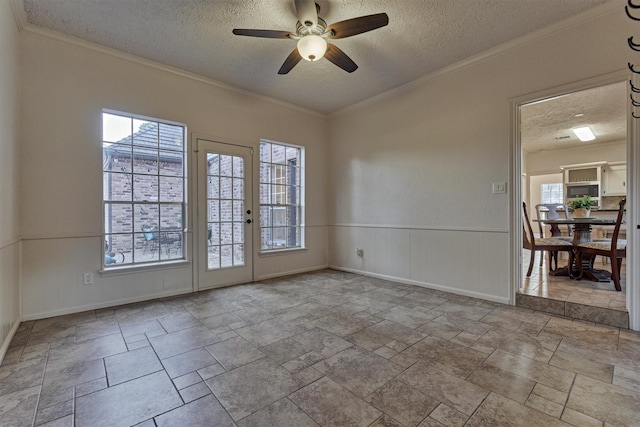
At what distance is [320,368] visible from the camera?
78.2 inches

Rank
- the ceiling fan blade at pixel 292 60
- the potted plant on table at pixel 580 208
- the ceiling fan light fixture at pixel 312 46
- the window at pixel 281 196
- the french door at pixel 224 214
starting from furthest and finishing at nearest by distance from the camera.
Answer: the window at pixel 281 196 < the potted plant on table at pixel 580 208 < the french door at pixel 224 214 < the ceiling fan blade at pixel 292 60 < the ceiling fan light fixture at pixel 312 46

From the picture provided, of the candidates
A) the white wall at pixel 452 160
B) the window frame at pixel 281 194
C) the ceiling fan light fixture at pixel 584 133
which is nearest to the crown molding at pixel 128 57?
the window frame at pixel 281 194

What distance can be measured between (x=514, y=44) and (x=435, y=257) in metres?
2.57

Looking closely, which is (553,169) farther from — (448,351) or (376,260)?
(448,351)

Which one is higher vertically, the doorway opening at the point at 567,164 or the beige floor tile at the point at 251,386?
the doorway opening at the point at 567,164

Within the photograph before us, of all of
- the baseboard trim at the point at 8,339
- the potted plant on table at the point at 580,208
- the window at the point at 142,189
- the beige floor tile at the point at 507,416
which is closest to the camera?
the beige floor tile at the point at 507,416

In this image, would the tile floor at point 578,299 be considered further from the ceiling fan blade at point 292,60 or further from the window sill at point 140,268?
the window sill at point 140,268

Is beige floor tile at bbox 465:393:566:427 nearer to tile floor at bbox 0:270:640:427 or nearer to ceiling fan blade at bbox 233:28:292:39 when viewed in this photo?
tile floor at bbox 0:270:640:427

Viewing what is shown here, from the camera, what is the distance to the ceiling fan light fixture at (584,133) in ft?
19.0

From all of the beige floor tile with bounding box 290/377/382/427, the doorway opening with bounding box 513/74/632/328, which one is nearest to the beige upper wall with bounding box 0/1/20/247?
the beige floor tile with bounding box 290/377/382/427

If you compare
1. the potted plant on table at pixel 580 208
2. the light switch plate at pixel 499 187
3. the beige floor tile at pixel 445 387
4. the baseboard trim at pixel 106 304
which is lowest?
the beige floor tile at pixel 445 387

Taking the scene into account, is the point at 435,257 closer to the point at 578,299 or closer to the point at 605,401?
the point at 578,299

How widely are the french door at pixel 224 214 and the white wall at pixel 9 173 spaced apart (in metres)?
1.70

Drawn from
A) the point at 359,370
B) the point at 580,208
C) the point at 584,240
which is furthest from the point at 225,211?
the point at 580,208
